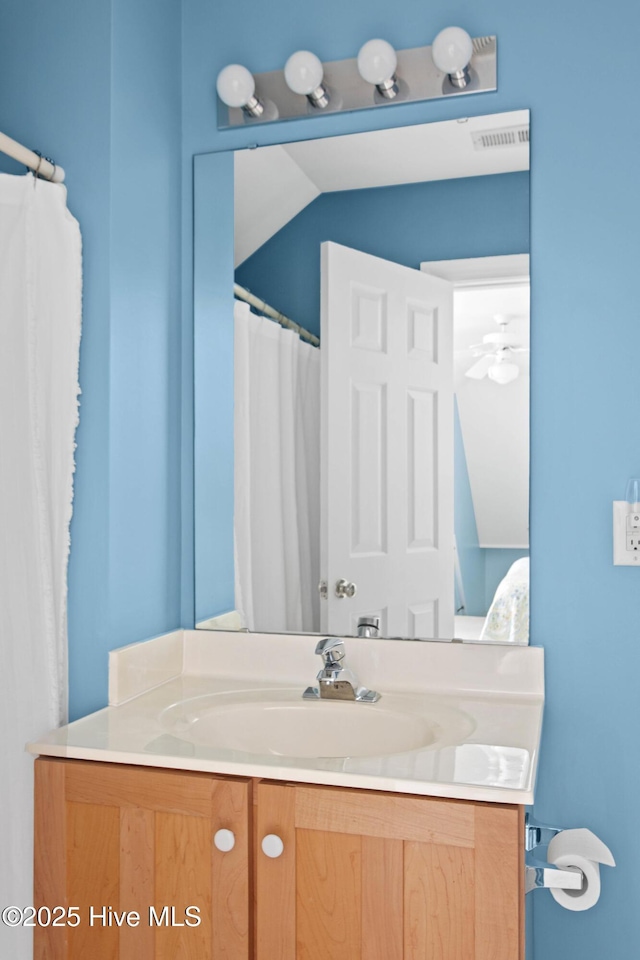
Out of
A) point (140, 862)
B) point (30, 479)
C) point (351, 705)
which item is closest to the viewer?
point (140, 862)

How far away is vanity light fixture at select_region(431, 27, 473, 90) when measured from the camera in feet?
5.33

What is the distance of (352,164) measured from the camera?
1.78 meters

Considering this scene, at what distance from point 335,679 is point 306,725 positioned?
0.34 ft

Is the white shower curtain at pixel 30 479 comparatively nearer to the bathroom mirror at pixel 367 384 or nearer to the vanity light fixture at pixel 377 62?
the bathroom mirror at pixel 367 384

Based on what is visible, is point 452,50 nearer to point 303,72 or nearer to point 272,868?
point 303,72

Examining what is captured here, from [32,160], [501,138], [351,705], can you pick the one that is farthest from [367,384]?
[32,160]

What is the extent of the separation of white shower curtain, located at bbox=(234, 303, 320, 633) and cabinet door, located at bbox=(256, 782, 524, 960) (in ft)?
1.98

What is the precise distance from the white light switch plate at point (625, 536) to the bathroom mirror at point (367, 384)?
171mm

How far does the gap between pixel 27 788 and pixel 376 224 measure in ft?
4.19

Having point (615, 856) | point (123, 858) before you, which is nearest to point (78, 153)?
point (123, 858)

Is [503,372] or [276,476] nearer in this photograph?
[503,372]

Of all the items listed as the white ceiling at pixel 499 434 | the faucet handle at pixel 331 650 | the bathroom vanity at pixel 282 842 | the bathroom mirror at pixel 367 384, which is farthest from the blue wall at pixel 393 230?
the bathroom vanity at pixel 282 842

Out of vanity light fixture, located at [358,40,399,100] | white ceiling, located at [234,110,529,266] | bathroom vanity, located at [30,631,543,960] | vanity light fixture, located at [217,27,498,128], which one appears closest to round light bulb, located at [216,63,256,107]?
vanity light fixture, located at [217,27,498,128]

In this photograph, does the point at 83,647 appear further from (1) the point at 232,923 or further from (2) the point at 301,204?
(2) the point at 301,204
